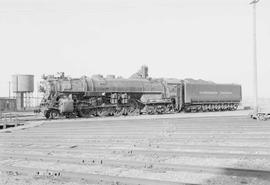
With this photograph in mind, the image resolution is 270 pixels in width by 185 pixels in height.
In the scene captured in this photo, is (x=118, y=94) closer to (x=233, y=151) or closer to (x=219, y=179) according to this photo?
(x=233, y=151)

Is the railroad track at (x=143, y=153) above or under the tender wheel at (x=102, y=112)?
under

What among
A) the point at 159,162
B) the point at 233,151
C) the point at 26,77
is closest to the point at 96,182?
the point at 159,162

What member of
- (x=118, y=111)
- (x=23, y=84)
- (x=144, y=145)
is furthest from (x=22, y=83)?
(x=144, y=145)

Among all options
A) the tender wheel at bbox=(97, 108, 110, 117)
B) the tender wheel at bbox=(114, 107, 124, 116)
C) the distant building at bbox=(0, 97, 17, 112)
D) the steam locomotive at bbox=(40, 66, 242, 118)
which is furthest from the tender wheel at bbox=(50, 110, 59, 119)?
the distant building at bbox=(0, 97, 17, 112)

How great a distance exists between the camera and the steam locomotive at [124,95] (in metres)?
27.6

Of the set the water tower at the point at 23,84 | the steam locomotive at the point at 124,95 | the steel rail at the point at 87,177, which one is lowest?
the steel rail at the point at 87,177

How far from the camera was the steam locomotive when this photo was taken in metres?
27.6

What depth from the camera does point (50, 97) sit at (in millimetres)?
27375

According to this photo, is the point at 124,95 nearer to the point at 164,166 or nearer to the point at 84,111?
the point at 84,111

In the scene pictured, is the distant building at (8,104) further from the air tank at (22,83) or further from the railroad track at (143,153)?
the railroad track at (143,153)

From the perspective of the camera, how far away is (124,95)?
99.5ft

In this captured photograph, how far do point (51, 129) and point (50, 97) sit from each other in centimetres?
814

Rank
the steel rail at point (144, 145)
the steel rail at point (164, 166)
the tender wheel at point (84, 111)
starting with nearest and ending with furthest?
the steel rail at point (164, 166)
the steel rail at point (144, 145)
the tender wheel at point (84, 111)

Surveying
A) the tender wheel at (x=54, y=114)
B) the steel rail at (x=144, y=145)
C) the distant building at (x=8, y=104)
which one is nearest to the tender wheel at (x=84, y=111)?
the tender wheel at (x=54, y=114)
